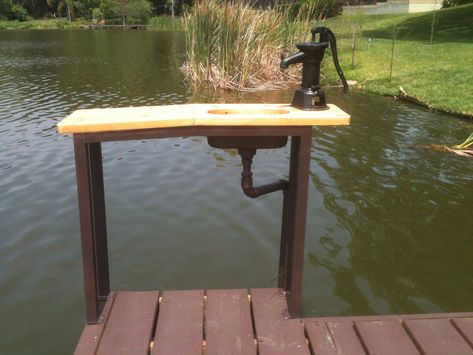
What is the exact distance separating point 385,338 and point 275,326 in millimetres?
561

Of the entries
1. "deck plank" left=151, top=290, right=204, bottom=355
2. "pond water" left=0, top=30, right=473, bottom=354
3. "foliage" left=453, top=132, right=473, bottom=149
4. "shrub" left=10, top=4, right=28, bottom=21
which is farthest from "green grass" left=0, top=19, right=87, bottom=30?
"deck plank" left=151, top=290, right=204, bottom=355

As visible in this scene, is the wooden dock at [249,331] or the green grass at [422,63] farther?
the green grass at [422,63]

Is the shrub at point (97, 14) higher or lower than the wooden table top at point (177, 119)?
higher

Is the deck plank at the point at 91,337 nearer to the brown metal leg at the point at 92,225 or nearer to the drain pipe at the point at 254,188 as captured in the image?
the brown metal leg at the point at 92,225

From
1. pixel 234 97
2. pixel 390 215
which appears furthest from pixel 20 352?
pixel 234 97

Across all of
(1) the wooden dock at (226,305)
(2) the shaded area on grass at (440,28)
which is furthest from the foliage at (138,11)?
(1) the wooden dock at (226,305)

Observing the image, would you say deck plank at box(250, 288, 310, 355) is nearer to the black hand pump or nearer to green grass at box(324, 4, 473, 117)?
the black hand pump

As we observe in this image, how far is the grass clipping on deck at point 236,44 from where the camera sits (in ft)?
34.2

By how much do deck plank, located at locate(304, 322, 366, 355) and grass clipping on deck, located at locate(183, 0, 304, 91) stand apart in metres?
8.92

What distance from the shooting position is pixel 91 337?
2258 millimetres

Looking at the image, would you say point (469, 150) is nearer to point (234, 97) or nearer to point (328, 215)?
point (328, 215)

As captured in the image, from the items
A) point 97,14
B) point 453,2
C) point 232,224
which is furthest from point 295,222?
point 97,14

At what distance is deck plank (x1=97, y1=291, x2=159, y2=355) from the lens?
7.20 feet

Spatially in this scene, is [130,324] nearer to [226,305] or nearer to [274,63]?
[226,305]
